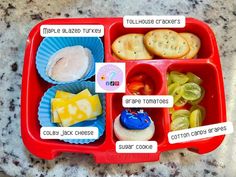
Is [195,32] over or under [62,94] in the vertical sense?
over

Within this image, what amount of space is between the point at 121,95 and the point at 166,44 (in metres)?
0.12

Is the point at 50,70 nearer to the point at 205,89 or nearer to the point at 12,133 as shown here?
the point at 12,133

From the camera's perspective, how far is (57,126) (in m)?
0.88

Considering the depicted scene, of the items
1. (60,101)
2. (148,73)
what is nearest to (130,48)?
(148,73)

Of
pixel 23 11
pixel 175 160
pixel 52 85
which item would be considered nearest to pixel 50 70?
pixel 52 85

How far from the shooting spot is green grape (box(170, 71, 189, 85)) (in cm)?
89

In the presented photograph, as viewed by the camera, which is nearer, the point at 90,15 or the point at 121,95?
the point at 121,95

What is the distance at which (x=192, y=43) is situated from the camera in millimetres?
904

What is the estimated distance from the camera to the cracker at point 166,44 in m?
0.88

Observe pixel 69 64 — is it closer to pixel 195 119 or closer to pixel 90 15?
pixel 90 15

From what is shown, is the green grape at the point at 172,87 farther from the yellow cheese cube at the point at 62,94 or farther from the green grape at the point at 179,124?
the yellow cheese cube at the point at 62,94

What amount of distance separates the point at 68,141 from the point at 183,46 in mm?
260

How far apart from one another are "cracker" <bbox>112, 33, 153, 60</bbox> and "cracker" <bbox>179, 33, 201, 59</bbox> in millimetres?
70

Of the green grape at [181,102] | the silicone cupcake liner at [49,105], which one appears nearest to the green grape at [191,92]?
the green grape at [181,102]
